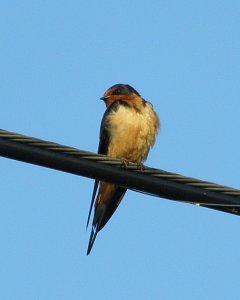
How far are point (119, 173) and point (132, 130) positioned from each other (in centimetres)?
286

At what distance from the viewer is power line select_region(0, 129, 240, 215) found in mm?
3615

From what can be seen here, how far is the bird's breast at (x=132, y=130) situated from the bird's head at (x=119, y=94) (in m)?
0.32

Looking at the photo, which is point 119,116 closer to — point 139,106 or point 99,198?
point 139,106

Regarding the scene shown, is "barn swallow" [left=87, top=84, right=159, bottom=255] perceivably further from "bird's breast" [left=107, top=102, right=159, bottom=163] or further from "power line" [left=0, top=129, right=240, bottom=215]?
"power line" [left=0, top=129, right=240, bottom=215]

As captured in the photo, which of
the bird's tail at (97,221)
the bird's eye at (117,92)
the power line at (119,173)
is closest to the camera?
the power line at (119,173)

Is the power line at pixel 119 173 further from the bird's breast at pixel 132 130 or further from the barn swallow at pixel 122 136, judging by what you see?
the bird's breast at pixel 132 130

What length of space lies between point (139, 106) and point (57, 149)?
326 centimetres

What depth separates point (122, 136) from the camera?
6.80 m

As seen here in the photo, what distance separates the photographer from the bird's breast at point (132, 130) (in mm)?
6727

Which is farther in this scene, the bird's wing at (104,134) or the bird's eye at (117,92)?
the bird's eye at (117,92)

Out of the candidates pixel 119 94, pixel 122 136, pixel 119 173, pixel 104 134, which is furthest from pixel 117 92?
pixel 119 173

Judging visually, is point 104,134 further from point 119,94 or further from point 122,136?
point 119,94

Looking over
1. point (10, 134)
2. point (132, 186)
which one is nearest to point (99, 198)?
point (132, 186)

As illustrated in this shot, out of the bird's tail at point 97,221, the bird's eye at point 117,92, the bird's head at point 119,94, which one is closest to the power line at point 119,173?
the bird's tail at point 97,221
